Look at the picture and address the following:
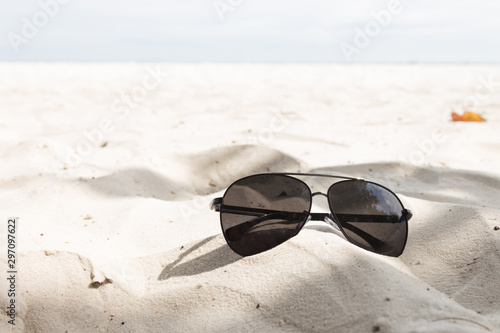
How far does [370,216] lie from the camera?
146 cm

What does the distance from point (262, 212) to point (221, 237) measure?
18 cm

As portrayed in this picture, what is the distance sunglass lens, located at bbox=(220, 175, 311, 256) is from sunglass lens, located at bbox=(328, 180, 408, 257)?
129 mm

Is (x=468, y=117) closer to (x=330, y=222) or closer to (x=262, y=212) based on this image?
(x=330, y=222)

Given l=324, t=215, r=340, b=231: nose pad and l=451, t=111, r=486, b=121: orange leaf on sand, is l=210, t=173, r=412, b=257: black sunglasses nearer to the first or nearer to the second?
l=324, t=215, r=340, b=231: nose pad

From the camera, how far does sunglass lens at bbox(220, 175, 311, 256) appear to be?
1360 mm

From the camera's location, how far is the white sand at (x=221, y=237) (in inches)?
43.0

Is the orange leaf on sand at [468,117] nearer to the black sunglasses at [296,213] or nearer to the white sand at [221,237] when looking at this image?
the white sand at [221,237]

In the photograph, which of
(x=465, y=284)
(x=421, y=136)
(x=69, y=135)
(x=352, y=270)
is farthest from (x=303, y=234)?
(x=69, y=135)

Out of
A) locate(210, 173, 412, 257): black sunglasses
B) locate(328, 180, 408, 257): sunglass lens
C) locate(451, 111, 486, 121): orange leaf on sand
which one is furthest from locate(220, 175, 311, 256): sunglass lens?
locate(451, 111, 486, 121): orange leaf on sand

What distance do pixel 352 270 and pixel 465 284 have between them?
42cm

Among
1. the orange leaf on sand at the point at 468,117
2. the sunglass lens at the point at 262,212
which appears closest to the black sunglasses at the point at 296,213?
the sunglass lens at the point at 262,212

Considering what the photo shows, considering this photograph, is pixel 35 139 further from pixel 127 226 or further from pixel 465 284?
pixel 465 284

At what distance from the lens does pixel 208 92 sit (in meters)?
6.88

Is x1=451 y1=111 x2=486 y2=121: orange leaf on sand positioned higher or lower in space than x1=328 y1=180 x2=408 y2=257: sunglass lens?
lower
